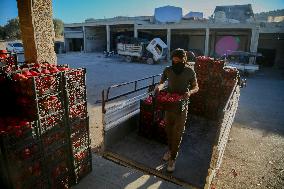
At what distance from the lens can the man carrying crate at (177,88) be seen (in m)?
4.45

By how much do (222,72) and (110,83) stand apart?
9.28m

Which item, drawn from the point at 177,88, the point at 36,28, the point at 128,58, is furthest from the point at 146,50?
the point at 177,88

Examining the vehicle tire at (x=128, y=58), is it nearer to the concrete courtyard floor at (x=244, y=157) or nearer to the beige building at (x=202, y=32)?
the beige building at (x=202, y=32)

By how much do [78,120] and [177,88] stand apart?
2.08m

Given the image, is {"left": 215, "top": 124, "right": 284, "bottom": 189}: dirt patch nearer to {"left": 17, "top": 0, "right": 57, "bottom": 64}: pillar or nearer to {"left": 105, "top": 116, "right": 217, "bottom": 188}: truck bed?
{"left": 105, "top": 116, "right": 217, "bottom": 188}: truck bed

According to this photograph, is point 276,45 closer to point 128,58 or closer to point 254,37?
point 254,37

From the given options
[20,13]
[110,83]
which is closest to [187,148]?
[20,13]

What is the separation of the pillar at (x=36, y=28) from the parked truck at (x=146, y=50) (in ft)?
63.1

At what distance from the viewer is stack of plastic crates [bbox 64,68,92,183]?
140 inches

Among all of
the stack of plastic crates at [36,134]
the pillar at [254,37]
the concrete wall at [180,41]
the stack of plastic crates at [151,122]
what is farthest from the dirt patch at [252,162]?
the concrete wall at [180,41]

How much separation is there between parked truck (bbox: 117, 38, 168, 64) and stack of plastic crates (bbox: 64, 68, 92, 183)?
21637 millimetres

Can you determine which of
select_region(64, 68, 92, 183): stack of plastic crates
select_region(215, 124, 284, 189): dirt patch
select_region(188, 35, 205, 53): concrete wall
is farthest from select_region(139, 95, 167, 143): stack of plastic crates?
select_region(188, 35, 205, 53): concrete wall

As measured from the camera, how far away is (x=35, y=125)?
9.94ft

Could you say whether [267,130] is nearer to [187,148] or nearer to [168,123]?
[187,148]
